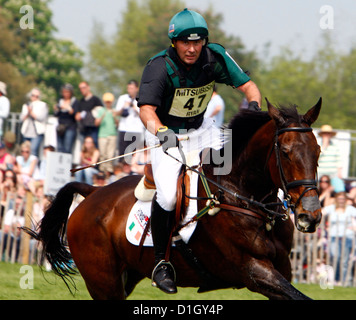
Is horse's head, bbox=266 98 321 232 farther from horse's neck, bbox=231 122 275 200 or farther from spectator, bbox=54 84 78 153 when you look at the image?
spectator, bbox=54 84 78 153

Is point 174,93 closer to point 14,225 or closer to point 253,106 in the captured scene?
point 253,106

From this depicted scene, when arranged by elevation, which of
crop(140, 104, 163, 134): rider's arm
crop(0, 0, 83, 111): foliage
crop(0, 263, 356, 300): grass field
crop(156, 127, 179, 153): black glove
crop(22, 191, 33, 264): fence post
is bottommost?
crop(0, 263, 356, 300): grass field

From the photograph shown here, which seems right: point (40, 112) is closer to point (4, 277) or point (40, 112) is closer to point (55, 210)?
point (4, 277)

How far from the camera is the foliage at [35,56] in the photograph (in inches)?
1924

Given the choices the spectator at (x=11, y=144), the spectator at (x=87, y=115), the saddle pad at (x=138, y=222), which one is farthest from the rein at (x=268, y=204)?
the spectator at (x=11, y=144)

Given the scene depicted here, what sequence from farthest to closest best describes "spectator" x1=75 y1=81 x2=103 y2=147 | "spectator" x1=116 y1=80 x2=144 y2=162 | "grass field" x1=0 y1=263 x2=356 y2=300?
"spectator" x1=75 y1=81 x2=103 y2=147, "spectator" x1=116 y1=80 x2=144 y2=162, "grass field" x1=0 y1=263 x2=356 y2=300

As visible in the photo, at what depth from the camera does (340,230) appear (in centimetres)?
1100

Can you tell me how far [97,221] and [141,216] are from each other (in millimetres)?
641

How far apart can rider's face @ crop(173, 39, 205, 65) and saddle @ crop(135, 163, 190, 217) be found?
96 centimetres

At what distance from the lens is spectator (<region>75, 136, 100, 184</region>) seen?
12570 millimetres

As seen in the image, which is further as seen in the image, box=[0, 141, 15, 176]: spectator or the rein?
box=[0, 141, 15, 176]: spectator

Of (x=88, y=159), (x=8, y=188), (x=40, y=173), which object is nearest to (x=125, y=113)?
(x=88, y=159)

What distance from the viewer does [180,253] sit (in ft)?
19.0

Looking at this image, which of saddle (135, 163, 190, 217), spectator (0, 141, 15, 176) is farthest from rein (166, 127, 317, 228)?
spectator (0, 141, 15, 176)
